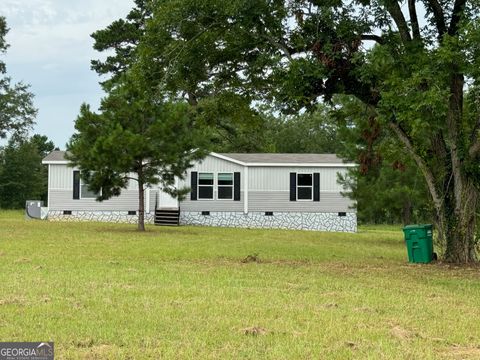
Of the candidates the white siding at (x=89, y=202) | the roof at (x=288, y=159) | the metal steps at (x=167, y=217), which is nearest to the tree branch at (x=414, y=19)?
the roof at (x=288, y=159)

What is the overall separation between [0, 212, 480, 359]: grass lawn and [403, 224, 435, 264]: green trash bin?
67cm

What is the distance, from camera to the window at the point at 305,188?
27.6 meters

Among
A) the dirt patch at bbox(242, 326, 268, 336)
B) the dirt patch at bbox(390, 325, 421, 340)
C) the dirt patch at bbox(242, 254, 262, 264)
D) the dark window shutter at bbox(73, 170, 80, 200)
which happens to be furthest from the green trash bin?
the dark window shutter at bbox(73, 170, 80, 200)

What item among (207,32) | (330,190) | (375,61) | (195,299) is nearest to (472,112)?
(375,61)

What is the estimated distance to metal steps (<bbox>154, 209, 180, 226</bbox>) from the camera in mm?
26047

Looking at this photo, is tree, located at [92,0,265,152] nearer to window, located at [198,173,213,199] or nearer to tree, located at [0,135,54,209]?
window, located at [198,173,213,199]

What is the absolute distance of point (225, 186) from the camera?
89.8 ft

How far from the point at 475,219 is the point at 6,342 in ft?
30.7

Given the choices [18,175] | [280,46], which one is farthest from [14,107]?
[280,46]

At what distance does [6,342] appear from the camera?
15.5 feet

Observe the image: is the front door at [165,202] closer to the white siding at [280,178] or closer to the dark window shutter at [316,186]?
the white siding at [280,178]

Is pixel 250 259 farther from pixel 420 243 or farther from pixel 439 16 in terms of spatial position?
pixel 439 16

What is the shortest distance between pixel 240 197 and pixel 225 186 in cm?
80

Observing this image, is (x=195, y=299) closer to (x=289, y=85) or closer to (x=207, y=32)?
(x=289, y=85)
